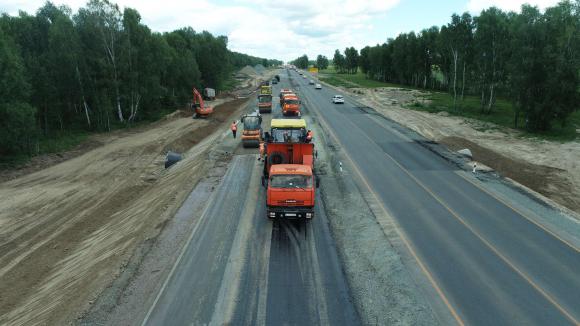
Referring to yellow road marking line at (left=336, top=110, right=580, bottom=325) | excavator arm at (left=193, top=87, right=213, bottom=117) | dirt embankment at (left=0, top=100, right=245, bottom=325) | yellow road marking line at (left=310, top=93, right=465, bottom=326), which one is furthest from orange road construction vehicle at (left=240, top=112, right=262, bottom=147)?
excavator arm at (left=193, top=87, right=213, bottom=117)

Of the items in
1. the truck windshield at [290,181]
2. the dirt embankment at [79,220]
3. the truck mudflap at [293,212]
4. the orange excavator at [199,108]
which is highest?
the orange excavator at [199,108]

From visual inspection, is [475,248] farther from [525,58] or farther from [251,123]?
[525,58]

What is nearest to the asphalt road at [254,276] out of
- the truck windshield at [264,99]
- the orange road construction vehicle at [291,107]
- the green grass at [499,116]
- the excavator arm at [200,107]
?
the orange road construction vehicle at [291,107]

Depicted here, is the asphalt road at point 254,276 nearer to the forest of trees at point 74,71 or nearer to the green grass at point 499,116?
the forest of trees at point 74,71

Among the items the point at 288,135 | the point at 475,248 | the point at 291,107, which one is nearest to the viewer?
the point at 475,248

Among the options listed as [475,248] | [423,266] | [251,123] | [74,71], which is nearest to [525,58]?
[251,123]

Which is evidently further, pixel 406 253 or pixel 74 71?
pixel 74 71

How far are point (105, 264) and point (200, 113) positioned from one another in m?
37.1

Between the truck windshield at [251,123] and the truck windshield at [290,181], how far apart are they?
16.1 metres

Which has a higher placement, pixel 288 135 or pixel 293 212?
pixel 288 135

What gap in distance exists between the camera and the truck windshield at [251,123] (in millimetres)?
32688

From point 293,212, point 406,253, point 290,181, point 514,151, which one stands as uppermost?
point 290,181

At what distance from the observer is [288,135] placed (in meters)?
23.6

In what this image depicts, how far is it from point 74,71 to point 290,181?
1258 inches
